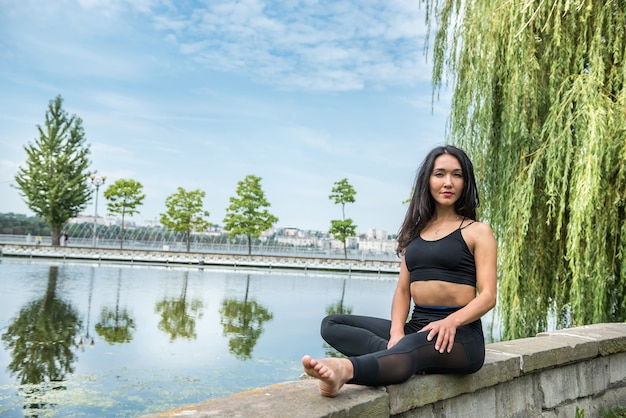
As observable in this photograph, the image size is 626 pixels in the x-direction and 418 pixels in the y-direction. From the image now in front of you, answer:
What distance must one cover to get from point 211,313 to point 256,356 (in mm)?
4871

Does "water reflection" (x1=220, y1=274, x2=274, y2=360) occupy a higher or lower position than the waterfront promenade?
lower

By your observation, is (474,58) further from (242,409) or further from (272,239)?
(272,239)

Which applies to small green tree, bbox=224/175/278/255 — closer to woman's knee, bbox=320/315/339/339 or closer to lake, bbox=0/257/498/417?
lake, bbox=0/257/498/417

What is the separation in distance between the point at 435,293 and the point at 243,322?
473 inches

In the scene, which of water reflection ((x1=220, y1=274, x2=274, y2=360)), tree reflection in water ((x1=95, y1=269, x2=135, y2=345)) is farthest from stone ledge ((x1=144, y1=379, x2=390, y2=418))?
tree reflection in water ((x1=95, y1=269, x2=135, y2=345))

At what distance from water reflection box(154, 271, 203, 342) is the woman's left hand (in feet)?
33.1

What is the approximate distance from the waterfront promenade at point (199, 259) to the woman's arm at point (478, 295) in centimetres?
3220

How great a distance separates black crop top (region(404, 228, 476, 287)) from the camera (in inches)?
96.5

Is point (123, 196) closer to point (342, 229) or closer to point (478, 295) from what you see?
point (342, 229)

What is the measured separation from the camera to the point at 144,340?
37.4 ft

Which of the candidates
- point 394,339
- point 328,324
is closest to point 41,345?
point 328,324

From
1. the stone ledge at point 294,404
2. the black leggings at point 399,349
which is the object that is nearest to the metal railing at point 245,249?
the black leggings at point 399,349

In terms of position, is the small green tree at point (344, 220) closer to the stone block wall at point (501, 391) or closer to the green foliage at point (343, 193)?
the green foliage at point (343, 193)

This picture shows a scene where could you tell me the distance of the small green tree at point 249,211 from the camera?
1805 inches
